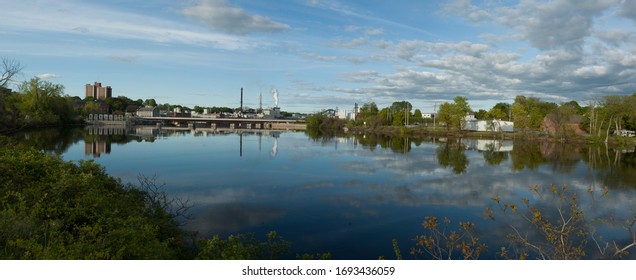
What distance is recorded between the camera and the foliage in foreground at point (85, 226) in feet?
25.7

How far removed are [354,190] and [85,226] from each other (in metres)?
15.2

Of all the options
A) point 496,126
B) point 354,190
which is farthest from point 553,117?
point 354,190

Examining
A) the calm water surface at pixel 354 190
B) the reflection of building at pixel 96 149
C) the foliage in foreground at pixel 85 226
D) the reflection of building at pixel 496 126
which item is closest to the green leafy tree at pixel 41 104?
the reflection of building at pixel 96 149

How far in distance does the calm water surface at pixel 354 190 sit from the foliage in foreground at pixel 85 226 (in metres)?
2.62

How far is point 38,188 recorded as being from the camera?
12352 millimetres

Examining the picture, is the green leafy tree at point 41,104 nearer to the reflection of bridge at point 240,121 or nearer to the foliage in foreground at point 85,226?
the reflection of bridge at point 240,121

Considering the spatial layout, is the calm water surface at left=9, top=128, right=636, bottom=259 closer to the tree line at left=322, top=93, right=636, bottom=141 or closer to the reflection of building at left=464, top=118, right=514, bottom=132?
the tree line at left=322, top=93, right=636, bottom=141

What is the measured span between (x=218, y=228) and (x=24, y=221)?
6.49 meters

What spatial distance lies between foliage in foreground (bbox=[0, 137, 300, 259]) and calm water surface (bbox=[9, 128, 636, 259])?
2.62 m

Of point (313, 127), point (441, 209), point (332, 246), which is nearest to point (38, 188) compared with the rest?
point (332, 246)

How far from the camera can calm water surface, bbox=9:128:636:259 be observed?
1468cm

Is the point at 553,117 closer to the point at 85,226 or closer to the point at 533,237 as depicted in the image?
the point at 533,237

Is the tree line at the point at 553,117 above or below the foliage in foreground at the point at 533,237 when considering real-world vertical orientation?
above

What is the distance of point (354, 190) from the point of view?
22922 mm
